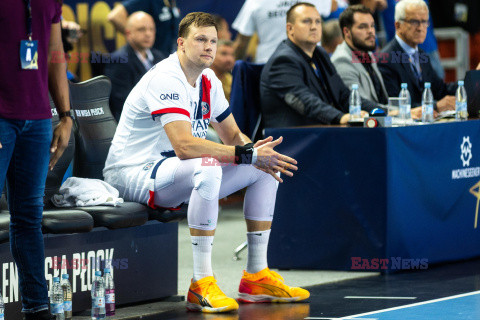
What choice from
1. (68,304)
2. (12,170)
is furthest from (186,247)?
(12,170)

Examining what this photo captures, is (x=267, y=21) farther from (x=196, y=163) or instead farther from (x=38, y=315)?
(x=38, y=315)

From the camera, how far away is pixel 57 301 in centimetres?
436

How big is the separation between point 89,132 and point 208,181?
39.8 inches

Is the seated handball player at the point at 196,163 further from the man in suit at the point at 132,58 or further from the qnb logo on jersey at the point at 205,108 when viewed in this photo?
the man in suit at the point at 132,58

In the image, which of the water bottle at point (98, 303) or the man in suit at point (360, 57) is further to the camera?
the man in suit at point (360, 57)

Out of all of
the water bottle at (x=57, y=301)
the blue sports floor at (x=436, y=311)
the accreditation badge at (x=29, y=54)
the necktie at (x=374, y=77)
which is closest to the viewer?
the accreditation badge at (x=29, y=54)

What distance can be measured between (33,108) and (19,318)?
105 centimetres

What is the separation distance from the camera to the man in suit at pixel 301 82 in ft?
20.0

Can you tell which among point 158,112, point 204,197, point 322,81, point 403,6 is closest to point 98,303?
point 204,197

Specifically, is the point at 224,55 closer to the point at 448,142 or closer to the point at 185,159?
the point at 448,142

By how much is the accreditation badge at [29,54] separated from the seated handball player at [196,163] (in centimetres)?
97

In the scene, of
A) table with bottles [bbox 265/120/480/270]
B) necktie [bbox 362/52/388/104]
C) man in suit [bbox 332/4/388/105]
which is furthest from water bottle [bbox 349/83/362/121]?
necktie [bbox 362/52/388/104]

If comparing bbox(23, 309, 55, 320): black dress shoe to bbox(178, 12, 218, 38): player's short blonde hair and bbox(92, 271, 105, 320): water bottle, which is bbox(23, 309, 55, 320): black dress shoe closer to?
bbox(92, 271, 105, 320): water bottle

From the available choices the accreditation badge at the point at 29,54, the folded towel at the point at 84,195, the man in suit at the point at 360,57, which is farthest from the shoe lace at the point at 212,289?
the man in suit at the point at 360,57
